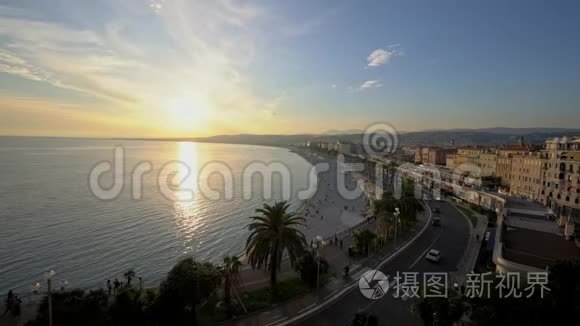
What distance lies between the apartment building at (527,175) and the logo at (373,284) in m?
48.5

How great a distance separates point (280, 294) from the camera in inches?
762

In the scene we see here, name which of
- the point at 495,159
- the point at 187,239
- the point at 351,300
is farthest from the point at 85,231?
the point at 495,159

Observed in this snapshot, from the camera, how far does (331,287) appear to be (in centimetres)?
2041

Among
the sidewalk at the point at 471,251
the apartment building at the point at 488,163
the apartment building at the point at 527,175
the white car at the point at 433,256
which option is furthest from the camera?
the apartment building at the point at 488,163

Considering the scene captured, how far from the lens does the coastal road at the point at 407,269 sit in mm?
16719

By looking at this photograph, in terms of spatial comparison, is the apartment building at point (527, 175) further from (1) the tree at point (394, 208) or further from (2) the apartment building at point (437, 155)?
(2) the apartment building at point (437, 155)

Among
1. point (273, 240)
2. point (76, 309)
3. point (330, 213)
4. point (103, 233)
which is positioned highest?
point (273, 240)

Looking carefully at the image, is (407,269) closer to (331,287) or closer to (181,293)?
(331,287)

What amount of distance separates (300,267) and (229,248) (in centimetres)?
1887

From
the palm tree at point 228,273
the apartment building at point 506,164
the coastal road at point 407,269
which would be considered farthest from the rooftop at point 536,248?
the apartment building at point 506,164

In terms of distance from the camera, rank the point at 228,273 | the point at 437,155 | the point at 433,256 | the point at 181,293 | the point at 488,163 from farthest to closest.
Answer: the point at 437,155 < the point at 488,163 < the point at 433,256 < the point at 228,273 < the point at 181,293

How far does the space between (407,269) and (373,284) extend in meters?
4.58

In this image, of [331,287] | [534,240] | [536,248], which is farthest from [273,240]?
[534,240]

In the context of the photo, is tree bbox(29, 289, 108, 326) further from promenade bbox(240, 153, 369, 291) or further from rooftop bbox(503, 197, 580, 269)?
rooftop bbox(503, 197, 580, 269)
